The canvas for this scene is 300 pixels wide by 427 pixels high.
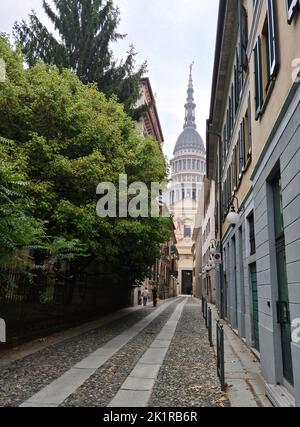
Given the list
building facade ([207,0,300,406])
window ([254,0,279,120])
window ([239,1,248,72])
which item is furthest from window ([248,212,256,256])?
window ([239,1,248,72])

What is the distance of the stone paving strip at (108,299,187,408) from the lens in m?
5.26

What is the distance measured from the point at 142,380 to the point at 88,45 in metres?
17.5

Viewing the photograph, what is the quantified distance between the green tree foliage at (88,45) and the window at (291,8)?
14792mm

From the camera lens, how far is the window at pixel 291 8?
4660 mm

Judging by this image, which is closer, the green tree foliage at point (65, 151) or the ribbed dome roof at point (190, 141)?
the green tree foliage at point (65, 151)

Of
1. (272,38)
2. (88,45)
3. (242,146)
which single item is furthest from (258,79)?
(88,45)

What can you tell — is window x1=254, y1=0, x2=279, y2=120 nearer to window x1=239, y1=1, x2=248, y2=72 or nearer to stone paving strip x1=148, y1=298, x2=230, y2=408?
window x1=239, y1=1, x2=248, y2=72

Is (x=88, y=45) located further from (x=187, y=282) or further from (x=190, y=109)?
(x=190, y=109)

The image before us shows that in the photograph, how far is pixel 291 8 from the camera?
15.7 feet

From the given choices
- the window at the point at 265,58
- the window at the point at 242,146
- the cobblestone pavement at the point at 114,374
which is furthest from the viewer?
the window at the point at 242,146

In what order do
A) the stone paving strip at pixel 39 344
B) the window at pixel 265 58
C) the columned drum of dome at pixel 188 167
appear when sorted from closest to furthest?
the window at pixel 265 58, the stone paving strip at pixel 39 344, the columned drum of dome at pixel 188 167

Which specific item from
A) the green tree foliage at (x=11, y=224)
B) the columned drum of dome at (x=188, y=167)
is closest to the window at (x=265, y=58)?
the green tree foliage at (x=11, y=224)

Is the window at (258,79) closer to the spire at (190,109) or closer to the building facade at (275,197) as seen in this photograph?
the building facade at (275,197)

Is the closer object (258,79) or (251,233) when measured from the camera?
(258,79)
